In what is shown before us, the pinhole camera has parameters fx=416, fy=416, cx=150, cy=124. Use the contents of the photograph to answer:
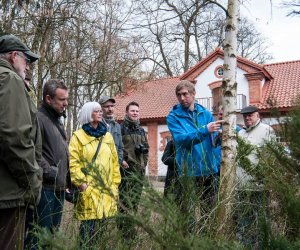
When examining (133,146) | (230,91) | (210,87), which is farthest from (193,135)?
(210,87)

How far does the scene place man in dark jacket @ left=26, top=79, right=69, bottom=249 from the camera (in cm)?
339

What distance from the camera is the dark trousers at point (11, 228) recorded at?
2.57 meters

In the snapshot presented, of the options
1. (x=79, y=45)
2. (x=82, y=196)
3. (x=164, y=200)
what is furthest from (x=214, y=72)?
(x=164, y=200)

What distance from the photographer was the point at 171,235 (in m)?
1.56

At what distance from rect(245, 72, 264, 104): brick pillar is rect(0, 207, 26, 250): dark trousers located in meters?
23.0

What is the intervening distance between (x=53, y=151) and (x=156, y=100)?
25.4 m

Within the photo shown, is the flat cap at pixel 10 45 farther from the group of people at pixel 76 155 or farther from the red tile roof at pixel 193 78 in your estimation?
the red tile roof at pixel 193 78

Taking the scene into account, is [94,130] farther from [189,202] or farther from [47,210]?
[189,202]

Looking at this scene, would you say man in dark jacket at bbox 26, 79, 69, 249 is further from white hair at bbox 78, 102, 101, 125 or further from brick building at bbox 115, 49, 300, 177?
brick building at bbox 115, 49, 300, 177

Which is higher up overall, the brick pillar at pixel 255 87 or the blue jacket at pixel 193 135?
the brick pillar at pixel 255 87

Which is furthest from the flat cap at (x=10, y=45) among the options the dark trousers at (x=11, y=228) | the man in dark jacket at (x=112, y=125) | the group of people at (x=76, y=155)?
the man in dark jacket at (x=112, y=125)

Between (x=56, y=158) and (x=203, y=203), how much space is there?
147 centimetres

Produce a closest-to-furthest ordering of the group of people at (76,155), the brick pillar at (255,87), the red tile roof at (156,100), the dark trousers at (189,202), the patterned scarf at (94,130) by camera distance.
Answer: the dark trousers at (189,202) < the group of people at (76,155) < the patterned scarf at (94,130) < the brick pillar at (255,87) < the red tile roof at (156,100)

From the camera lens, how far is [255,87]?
2462cm
